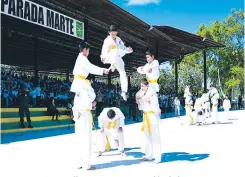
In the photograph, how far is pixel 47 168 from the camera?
6164 millimetres

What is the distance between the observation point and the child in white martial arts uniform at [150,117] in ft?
22.2

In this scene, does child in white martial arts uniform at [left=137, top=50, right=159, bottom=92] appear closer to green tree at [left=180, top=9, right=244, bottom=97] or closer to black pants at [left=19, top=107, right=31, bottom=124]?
black pants at [left=19, top=107, right=31, bottom=124]

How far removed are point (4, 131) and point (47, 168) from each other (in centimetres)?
675

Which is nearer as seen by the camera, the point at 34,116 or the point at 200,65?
the point at 34,116

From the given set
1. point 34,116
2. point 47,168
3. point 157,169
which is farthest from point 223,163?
point 34,116

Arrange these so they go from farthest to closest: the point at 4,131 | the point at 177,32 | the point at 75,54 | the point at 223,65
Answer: the point at 223,65, the point at 75,54, the point at 177,32, the point at 4,131

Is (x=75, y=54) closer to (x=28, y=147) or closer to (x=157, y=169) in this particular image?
(x=28, y=147)

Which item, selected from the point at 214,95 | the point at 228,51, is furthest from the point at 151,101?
the point at 228,51

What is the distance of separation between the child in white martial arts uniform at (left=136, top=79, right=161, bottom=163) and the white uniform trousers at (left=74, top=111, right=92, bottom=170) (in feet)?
4.24

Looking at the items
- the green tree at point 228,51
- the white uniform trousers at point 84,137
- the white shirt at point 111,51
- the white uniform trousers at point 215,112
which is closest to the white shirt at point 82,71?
the white uniform trousers at point 84,137

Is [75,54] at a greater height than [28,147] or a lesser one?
greater

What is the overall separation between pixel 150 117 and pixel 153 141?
483mm

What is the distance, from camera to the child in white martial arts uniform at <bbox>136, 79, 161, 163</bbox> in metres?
6.77

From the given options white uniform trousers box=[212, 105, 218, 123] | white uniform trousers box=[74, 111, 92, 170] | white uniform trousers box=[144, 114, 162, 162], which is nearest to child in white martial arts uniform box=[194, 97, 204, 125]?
white uniform trousers box=[212, 105, 218, 123]
